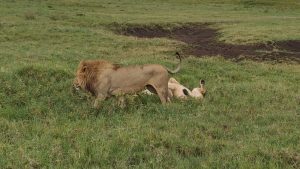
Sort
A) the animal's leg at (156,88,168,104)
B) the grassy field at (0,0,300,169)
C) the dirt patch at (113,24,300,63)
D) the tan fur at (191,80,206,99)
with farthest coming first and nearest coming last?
the dirt patch at (113,24,300,63) → the tan fur at (191,80,206,99) → the animal's leg at (156,88,168,104) → the grassy field at (0,0,300,169)

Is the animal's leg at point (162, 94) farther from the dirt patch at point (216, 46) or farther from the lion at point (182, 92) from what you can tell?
the dirt patch at point (216, 46)

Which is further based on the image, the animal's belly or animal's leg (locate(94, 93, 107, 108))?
the animal's belly

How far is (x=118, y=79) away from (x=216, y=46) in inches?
467

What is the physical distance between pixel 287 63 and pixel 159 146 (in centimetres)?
1113

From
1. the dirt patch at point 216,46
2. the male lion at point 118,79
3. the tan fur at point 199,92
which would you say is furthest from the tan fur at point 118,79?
the dirt patch at point 216,46

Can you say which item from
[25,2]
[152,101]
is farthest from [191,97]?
[25,2]

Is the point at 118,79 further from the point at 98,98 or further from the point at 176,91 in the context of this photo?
the point at 176,91

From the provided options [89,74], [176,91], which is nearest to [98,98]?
[89,74]

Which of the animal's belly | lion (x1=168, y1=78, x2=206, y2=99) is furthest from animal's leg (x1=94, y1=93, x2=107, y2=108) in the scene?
lion (x1=168, y1=78, x2=206, y2=99)

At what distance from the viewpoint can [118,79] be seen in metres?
10.1

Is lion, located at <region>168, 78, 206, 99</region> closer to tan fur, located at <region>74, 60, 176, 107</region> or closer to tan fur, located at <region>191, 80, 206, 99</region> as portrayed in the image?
tan fur, located at <region>191, 80, 206, 99</region>

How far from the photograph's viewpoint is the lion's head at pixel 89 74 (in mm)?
10102

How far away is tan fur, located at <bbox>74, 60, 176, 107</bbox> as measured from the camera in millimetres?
10070

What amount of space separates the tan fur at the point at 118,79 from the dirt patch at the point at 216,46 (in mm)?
8019
